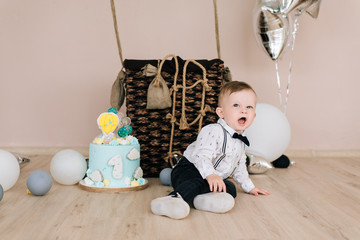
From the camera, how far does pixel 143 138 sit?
182cm

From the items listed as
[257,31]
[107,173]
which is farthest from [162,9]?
[107,173]

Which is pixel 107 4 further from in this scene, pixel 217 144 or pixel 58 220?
pixel 58 220

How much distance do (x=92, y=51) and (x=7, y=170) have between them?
1158 mm

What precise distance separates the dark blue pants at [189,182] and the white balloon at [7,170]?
0.55 meters

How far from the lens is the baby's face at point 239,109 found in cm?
145

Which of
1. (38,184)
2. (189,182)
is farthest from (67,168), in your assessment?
(189,182)

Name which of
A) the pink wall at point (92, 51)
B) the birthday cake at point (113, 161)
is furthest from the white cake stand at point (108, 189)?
the pink wall at point (92, 51)

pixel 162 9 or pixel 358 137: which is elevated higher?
pixel 162 9

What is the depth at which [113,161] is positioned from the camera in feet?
5.01

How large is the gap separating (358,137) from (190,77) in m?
1.38

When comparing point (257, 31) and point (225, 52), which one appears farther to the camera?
point (225, 52)

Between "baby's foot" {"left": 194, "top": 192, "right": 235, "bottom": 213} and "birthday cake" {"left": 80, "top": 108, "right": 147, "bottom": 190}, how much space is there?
1.11 ft

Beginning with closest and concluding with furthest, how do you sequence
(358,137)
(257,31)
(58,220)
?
(58,220), (257,31), (358,137)

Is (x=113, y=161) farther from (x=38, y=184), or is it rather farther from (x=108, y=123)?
(x=38, y=184)
